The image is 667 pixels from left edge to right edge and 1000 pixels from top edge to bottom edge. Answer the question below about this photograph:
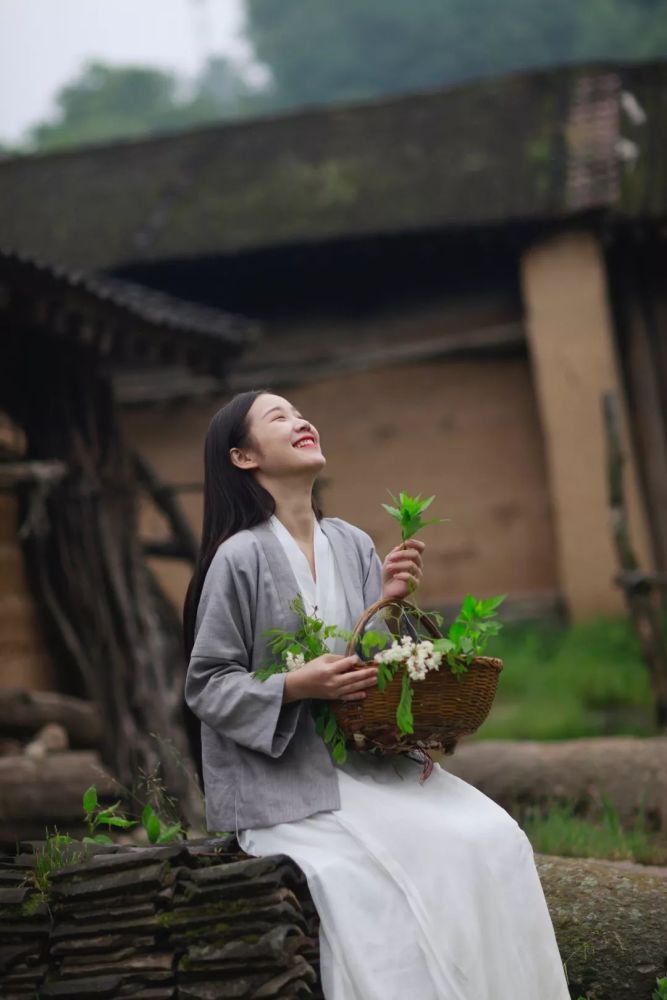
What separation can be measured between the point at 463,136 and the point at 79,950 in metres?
9.80

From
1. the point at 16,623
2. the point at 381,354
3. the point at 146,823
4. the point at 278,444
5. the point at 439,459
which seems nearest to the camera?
the point at 278,444

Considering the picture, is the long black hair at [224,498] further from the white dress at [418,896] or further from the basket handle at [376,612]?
the white dress at [418,896]

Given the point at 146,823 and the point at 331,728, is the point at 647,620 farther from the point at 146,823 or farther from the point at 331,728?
the point at 331,728

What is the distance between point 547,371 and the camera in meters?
10.8

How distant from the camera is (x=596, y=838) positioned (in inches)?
211

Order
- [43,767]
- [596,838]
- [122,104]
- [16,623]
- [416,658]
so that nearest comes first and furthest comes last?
1. [416,658]
2. [596,838]
3. [43,767]
4. [16,623]
5. [122,104]

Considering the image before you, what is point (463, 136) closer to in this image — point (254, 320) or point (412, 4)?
point (254, 320)

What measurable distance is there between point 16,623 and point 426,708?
16.0ft

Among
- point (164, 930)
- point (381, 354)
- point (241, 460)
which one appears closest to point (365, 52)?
point (381, 354)

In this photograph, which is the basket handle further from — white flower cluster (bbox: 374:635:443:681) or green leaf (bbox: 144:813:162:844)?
green leaf (bbox: 144:813:162:844)

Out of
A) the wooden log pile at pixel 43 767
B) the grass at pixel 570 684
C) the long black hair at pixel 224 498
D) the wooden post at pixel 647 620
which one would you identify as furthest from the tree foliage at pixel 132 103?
the long black hair at pixel 224 498

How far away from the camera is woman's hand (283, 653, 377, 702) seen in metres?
3.26

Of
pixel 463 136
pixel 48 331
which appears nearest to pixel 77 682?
pixel 48 331

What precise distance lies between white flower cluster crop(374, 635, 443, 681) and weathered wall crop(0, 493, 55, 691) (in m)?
4.75
